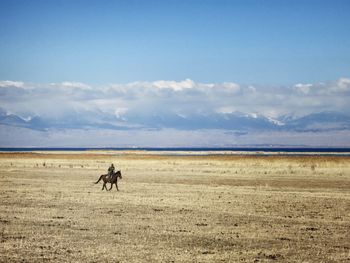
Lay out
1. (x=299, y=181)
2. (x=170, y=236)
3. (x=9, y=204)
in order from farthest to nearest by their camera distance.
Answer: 1. (x=299, y=181)
2. (x=9, y=204)
3. (x=170, y=236)

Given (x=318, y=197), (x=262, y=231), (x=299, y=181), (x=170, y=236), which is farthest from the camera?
(x=299, y=181)

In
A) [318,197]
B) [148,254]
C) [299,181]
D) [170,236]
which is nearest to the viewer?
[148,254]

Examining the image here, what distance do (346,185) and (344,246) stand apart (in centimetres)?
2375

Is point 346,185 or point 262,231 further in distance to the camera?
point 346,185

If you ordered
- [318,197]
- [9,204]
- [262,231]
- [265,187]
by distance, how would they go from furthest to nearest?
1. [265,187]
2. [318,197]
3. [9,204]
4. [262,231]

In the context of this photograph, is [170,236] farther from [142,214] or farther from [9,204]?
[9,204]

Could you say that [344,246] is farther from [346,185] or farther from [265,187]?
[346,185]

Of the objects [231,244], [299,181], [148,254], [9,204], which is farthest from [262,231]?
[299,181]

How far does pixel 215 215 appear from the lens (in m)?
22.1

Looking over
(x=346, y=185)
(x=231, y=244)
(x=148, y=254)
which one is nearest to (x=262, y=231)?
(x=231, y=244)

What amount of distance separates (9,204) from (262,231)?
12384mm

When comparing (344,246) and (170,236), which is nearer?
(344,246)

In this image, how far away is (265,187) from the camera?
37.1m

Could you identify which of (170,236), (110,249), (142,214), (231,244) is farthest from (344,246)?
(142,214)
